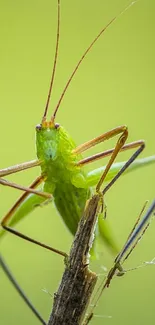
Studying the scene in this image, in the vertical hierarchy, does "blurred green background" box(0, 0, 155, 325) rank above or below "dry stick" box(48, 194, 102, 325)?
above

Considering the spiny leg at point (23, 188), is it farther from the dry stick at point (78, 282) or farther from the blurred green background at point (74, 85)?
the blurred green background at point (74, 85)

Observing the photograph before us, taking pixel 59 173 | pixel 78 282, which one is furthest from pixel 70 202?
pixel 78 282

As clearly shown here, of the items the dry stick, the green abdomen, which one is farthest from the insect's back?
the dry stick

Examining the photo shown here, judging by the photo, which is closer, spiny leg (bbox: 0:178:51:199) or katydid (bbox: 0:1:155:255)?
spiny leg (bbox: 0:178:51:199)

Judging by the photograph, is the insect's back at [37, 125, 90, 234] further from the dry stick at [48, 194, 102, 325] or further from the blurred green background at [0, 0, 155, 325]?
the blurred green background at [0, 0, 155, 325]

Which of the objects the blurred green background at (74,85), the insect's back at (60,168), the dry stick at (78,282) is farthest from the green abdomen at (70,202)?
the blurred green background at (74,85)

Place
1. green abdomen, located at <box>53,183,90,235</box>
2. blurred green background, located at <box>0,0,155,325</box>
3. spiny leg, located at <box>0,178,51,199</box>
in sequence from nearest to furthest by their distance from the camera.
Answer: spiny leg, located at <box>0,178,51,199</box>, green abdomen, located at <box>53,183,90,235</box>, blurred green background, located at <box>0,0,155,325</box>

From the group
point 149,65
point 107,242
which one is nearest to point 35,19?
point 149,65

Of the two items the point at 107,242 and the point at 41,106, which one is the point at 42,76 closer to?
the point at 41,106
